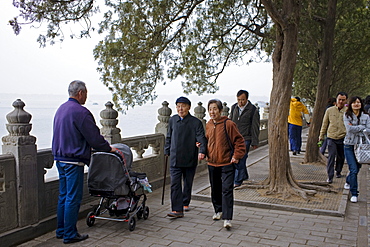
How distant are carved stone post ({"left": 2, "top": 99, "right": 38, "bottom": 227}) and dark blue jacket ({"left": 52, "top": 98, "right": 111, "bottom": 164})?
0.35 meters

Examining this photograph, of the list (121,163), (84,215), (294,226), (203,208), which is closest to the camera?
(121,163)

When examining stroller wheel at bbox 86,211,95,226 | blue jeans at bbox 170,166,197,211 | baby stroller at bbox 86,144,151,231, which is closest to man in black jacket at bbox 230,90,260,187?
blue jeans at bbox 170,166,197,211

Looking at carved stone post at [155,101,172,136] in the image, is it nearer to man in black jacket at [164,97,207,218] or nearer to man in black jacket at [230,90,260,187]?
man in black jacket at [230,90,260,187]

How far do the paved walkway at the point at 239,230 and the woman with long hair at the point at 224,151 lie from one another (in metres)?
0.38

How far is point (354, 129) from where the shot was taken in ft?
22.0

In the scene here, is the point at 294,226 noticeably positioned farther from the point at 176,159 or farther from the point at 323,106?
the point at 323,106

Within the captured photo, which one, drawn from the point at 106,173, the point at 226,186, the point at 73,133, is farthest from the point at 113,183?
the point at 226,186

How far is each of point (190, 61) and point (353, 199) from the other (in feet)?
18.8

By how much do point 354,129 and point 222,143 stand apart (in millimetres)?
2722

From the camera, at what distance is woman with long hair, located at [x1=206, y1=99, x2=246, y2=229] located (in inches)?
212

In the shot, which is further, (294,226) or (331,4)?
(331,4)

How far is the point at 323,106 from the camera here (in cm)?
1113

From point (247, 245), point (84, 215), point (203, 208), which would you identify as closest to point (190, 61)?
point (203, 208)

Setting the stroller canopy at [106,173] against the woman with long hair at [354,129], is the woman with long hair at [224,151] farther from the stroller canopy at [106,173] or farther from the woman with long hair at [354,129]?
the woman with long hair at [354,129]
